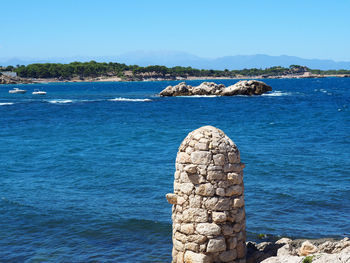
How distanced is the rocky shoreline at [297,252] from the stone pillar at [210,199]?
723 mm

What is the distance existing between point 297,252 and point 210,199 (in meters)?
2.70

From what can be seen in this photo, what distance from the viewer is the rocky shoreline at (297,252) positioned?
31.2ft

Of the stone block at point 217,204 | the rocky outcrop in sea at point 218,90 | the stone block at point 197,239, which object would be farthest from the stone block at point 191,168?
the rocky outcrop in sea at point 218,90

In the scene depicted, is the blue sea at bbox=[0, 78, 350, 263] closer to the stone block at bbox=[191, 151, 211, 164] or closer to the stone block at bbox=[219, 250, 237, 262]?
the stone block at bbox=[219, 250, 237, 262]

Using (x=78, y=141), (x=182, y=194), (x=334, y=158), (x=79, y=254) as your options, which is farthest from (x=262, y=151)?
(x=182, y=194)

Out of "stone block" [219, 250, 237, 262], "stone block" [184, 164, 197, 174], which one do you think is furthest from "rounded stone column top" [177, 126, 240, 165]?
"stone block" [219, 250, 237, 262]

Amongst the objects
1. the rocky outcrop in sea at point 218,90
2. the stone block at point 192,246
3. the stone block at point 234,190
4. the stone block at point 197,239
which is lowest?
the stone block at point 192,246

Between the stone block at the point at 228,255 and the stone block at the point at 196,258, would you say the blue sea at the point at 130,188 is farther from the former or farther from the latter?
the stone block at the point at 228,255

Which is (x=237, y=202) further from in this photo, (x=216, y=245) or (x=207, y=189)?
(x=216, y=245)

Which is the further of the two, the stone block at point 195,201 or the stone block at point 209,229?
the stone block at point 195,201

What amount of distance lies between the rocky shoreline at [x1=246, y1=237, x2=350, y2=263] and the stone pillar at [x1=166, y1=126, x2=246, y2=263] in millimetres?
723

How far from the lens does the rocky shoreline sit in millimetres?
9523

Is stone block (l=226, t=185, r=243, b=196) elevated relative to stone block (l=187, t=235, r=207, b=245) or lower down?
elevated

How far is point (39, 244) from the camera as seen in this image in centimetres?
1543
